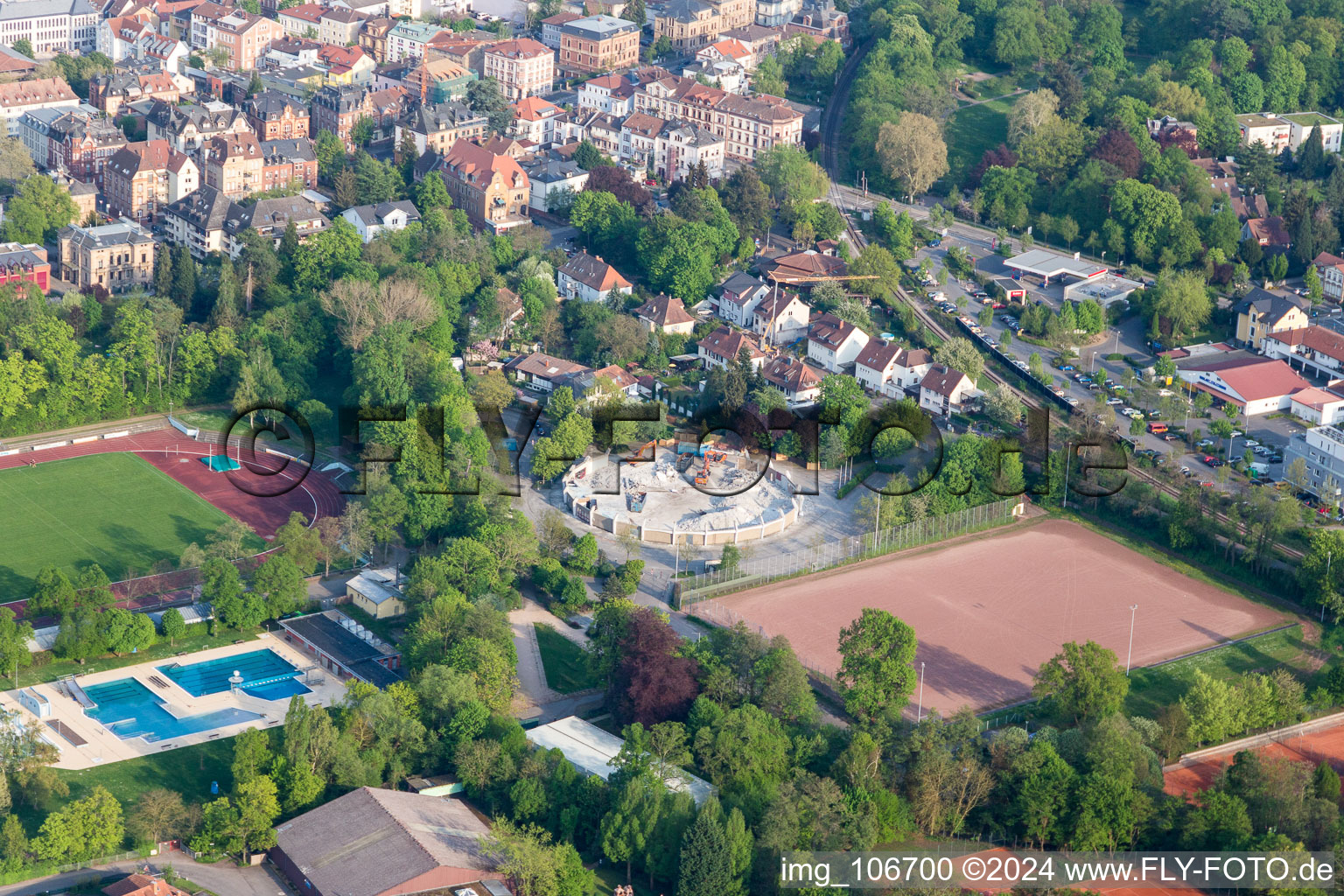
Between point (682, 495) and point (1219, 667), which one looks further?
point (682, 495)

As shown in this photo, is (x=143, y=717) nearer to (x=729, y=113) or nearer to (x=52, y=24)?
(x=729, y=113)

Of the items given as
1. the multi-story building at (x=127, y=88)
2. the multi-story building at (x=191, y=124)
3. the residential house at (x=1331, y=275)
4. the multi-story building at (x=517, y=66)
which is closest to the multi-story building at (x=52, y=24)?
the multi-story building at (x=127, y=88)

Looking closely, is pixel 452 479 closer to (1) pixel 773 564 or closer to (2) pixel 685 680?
(1) pixel 773 564

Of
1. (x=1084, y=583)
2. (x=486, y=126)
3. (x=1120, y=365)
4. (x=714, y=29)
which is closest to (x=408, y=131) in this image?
(x=486, y=126)

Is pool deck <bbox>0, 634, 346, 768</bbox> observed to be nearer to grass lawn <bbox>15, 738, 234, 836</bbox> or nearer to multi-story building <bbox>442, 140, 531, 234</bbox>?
grass lawn <bbox>15, 738, 234, 836</bbox>

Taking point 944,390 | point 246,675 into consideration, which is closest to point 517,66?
point 944,390

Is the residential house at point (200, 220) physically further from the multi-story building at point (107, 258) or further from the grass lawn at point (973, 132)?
the grass lawn at point (973, 132)

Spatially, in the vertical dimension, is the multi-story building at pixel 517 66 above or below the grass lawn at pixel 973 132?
above
